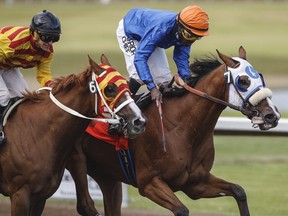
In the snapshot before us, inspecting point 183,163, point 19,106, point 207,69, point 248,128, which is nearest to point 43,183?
point 19,106

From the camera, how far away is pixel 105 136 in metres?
Answer: 7.30

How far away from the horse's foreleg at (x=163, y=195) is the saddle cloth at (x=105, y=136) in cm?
37

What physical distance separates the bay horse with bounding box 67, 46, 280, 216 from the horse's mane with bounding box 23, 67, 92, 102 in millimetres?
855

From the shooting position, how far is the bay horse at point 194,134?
6.82 meters

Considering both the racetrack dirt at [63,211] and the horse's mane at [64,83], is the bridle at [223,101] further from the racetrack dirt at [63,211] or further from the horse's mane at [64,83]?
the racetrack dirt at [63,211]

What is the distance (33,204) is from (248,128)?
3.55 metres

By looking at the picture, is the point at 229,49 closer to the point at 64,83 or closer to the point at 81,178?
the point at 81,178

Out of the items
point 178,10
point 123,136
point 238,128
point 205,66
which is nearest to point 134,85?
point 123,136

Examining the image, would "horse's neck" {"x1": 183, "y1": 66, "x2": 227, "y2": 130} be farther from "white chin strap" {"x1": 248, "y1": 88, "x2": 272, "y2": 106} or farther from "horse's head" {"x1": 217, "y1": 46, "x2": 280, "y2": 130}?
"white chin strap" {"x1": 248, "y1": 88, "x2": 272, "y2": 106}

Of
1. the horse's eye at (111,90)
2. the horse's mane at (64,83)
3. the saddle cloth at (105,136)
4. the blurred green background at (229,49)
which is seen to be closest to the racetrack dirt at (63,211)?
the blurred green background at (229,49)

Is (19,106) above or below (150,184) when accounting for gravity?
above

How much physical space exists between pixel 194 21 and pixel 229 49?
77.2ft

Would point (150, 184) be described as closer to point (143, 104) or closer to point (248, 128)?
point (143, 104)

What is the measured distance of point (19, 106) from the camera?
6.79 metres
